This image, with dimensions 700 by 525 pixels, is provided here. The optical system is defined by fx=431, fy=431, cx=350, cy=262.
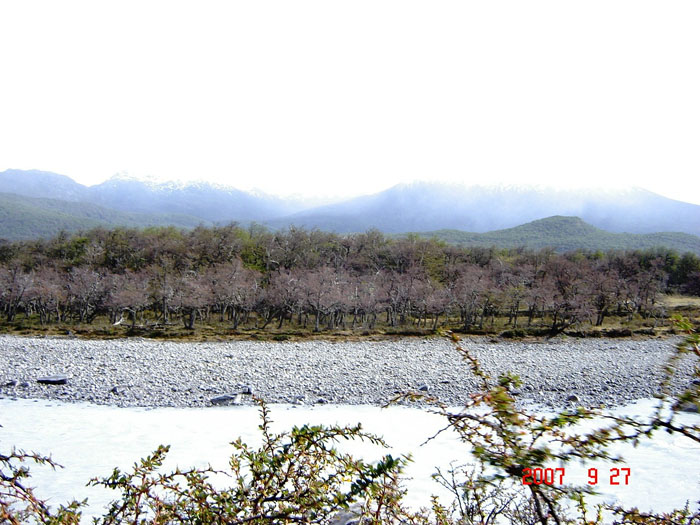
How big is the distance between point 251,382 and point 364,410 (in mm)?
6263

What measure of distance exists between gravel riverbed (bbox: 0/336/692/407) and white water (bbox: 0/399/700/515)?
1315 millimetres

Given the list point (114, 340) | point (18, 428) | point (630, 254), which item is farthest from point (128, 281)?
point (630, 254)

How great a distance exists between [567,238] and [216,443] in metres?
135

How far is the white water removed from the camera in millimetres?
8828

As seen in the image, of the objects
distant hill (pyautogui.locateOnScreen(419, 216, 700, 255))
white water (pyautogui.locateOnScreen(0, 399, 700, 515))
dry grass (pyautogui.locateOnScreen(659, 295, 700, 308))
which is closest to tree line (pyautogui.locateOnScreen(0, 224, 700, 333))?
dry grass (pyautogui.locateOnScreen(659, 295, 700, 308))

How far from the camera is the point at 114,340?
32188 millimetres

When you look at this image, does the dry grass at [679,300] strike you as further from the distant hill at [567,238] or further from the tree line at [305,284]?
the distant hill at [567,238]

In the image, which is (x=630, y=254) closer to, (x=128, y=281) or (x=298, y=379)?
(x=298, y=379)

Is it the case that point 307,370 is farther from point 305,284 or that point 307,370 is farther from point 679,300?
point 679,300

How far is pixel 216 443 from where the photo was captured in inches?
465

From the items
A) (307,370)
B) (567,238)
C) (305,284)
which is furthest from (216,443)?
(567,238)

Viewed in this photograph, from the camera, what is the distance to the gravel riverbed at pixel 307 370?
17.2 metres

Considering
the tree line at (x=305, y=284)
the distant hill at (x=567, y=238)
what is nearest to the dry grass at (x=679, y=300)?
the tree line at (x=305, y=284)

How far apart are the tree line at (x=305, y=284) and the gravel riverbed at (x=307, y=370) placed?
26.5ft
